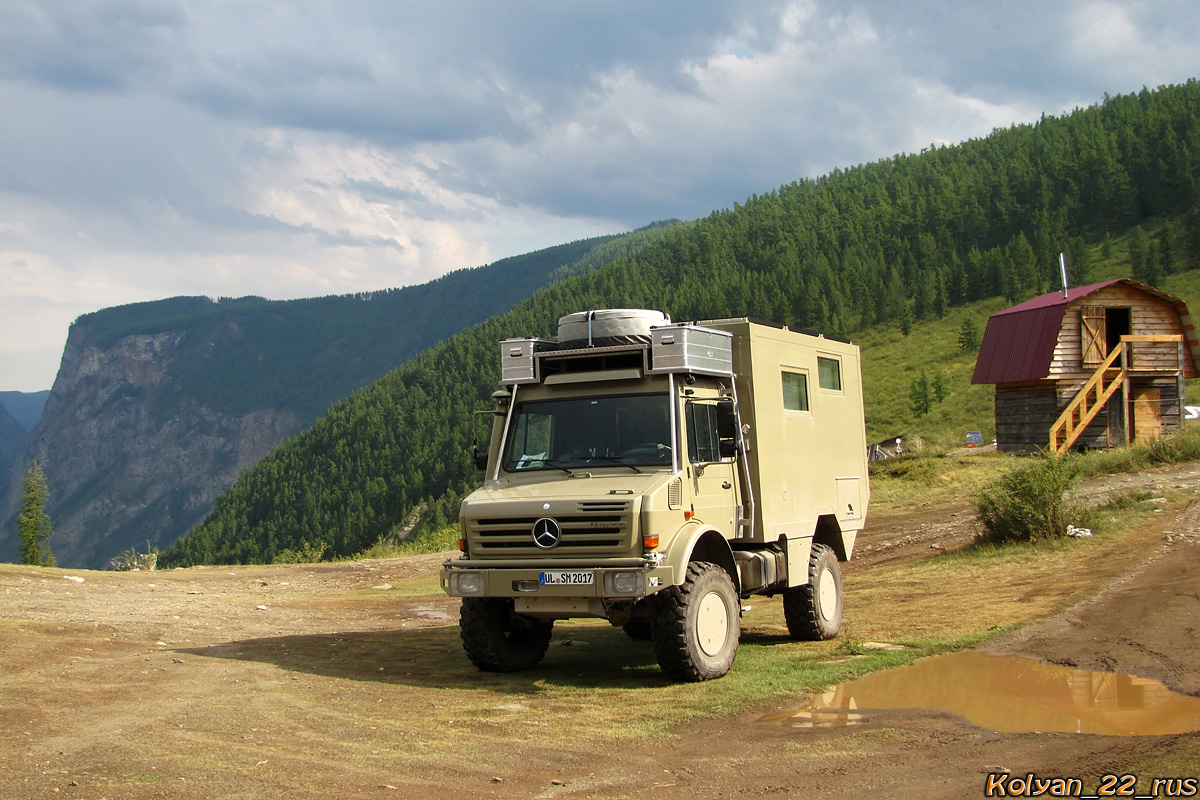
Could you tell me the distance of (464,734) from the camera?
735cm

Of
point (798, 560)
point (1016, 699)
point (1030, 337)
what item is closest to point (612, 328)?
point (798, 560)

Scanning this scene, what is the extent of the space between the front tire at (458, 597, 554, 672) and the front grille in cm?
74

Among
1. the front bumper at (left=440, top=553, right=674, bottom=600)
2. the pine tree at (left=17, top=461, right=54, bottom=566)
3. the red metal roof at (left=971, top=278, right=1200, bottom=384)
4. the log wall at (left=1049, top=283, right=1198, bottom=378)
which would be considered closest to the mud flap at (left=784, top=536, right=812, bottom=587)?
the front bumper at (left=440, top=553, right=674, bottom=600)

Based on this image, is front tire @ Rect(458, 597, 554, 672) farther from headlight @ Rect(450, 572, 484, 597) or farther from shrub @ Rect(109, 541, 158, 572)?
shrub @ Rect(109, 541, 158, 572)

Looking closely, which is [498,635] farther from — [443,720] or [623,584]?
[443,720]

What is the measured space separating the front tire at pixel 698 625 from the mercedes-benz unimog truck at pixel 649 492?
17 millimetres

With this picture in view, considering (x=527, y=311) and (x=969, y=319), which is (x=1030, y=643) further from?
(x=527, y=311)


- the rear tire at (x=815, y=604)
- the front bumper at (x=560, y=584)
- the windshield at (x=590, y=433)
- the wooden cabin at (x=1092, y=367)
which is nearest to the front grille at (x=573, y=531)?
the front bumper at (x=560, y=584)

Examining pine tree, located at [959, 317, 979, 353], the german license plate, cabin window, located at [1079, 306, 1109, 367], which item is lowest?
the german license plate

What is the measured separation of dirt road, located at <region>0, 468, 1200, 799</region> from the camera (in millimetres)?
5949

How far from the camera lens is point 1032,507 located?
17.4 meters

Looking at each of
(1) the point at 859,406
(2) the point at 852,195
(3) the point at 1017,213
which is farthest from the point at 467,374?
(1) the point at 859,406

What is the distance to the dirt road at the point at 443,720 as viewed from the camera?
5.95 metres

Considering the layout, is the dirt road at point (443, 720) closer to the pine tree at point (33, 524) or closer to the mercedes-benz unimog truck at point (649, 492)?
the mercedes-benz unimog truck at point (649, 492)
